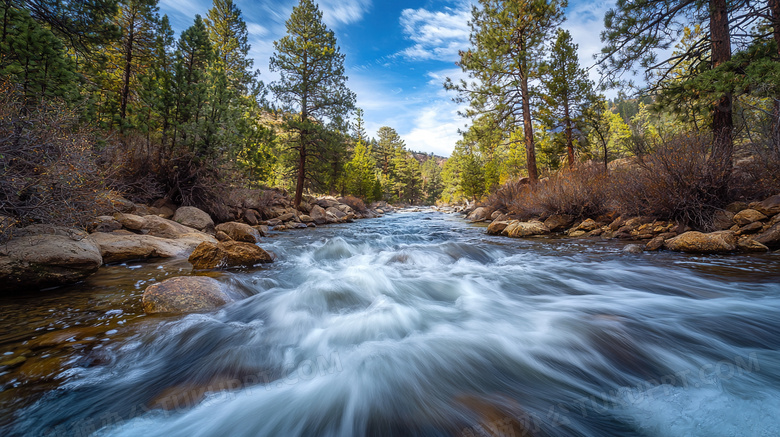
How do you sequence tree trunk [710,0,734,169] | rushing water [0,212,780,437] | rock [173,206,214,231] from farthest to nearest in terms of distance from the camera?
rock [173,206,214,231] → tree trunk [710,0,734,169] → rushing water [0,212,780,437]

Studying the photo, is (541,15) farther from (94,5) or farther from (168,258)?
(168,258)

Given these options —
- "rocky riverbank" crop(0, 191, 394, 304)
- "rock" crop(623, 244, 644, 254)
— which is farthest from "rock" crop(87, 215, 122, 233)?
"rock" crop(623, 244, 644, 254)

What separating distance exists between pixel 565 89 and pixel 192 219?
17.5 meters

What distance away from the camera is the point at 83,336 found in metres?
2.30

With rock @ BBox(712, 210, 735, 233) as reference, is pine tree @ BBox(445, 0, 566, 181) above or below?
above

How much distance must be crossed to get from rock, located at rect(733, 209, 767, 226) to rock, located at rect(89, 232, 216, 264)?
998 cm

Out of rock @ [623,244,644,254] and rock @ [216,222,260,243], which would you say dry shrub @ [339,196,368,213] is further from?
rock @ [623,244,644,254]

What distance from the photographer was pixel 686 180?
18.0ft

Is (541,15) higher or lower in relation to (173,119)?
higher

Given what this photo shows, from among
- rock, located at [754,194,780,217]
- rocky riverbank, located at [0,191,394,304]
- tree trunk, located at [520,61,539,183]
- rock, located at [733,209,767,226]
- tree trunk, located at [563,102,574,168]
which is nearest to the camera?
rocky riverbank, located at [0,191,394,304]

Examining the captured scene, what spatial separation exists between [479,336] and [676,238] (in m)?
5.04

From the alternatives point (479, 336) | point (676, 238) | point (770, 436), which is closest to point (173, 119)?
point (479, 336)

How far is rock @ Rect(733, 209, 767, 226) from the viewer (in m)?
4.70

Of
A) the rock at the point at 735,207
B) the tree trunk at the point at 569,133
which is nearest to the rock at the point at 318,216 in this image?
the tree trunk at the point at 569,133
